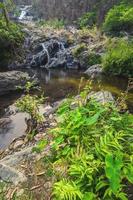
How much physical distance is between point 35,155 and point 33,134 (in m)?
1.88

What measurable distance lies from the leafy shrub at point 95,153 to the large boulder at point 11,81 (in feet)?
37.4

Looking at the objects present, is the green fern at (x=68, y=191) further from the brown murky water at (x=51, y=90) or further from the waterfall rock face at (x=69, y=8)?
the waterfall rock face at (x=69, y=8)

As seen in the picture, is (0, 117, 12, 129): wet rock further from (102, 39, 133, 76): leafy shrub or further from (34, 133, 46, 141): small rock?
(102, 39, 133, 76): leafy shrub

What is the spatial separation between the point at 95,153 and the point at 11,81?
13.0 m

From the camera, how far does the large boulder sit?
1641 centimetres

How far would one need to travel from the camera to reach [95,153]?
4.43 m

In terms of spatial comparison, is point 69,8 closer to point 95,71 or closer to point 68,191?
point 95,71

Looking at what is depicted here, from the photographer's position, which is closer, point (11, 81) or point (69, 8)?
point (11, 81)

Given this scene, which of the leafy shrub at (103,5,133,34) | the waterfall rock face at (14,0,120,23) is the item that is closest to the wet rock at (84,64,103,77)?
the leafy shrub at (103,5,133,34)

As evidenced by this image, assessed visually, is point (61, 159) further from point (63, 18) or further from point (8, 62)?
point (63, 18)

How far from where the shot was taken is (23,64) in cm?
2627

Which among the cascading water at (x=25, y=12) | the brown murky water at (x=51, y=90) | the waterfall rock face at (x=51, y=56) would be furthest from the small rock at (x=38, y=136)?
the cascading water at (x=25, y=12)

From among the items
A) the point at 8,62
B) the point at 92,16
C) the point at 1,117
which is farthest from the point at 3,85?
the point at 92,16

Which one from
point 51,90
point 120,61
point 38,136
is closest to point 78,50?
point 120,61
